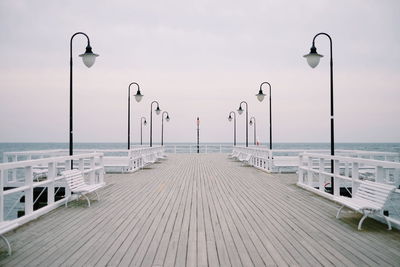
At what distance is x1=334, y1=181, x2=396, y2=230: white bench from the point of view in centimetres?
539

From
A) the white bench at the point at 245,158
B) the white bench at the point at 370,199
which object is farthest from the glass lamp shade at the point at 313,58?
the white bench at the point at 245,158

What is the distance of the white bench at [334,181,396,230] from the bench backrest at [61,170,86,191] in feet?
19.1

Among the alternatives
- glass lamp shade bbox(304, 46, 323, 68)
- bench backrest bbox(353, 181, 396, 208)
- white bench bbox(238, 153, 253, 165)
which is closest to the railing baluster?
bench backrest bbox(353, 181, 396, 208)

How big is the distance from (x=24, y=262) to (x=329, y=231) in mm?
4568

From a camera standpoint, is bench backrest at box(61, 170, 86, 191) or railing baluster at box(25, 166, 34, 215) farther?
bench backrest at box(61, 170, 86, 191)

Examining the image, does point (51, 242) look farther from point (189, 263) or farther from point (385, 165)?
point (385, 165)

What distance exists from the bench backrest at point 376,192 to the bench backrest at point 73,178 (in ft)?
20.1

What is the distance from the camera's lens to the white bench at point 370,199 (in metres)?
5.39

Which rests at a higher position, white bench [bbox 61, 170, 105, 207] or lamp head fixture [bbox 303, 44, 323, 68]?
lamp head fixture [bbox 303, 44, 323, 68]

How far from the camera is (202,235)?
5.28 metres

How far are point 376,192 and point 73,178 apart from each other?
6.47 meters

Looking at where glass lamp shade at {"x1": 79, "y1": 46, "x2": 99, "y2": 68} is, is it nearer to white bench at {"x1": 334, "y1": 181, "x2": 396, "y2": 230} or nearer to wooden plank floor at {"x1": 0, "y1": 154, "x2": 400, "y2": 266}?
wooden plank floor at {"x1": 0, "y1": 154, "x2": 400, "y2": 266}

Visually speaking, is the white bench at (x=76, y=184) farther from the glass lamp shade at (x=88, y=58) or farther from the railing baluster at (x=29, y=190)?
the glass lamp shade at (x=88, y=58)

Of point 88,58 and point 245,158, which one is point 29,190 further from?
point 245,158
